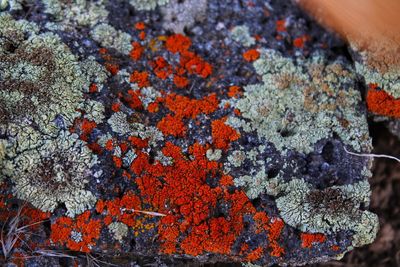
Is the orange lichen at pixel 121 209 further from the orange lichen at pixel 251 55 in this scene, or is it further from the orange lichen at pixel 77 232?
the orange lichen at pixel 251 55

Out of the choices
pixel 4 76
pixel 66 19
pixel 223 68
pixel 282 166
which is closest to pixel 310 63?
pixel 223 68

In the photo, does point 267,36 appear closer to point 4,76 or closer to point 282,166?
point 282,166

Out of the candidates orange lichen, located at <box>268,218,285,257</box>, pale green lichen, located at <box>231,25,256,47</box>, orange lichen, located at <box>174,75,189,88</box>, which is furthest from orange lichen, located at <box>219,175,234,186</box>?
pale green lichen, located at <box>231,25,256,47</box>

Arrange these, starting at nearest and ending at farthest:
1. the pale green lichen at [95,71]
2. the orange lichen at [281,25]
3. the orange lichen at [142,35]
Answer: the pale green lichen at [95,71] < the orange lichen at [142,35] < the orange lichen at [281,25]

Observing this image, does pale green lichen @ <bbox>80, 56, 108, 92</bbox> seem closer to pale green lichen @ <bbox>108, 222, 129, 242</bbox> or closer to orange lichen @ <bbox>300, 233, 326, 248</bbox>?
pale green lichen @ <bbox>108, 222, 129, 242</bbox>

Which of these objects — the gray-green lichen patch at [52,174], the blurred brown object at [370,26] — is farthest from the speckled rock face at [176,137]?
the blurred brown object at [370,26]
